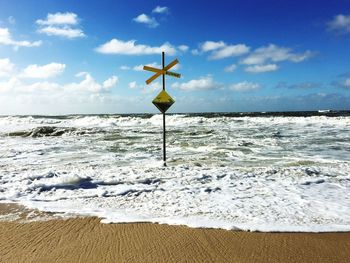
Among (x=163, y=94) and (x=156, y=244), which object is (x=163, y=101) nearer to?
(x=163, y=94)

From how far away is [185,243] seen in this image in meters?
4.25

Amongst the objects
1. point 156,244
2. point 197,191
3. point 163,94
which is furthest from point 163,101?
point 156,244

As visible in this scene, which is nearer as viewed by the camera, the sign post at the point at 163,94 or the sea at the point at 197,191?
the sea at the point at 197,191

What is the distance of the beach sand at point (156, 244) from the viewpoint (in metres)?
3.88

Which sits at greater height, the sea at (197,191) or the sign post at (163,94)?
the sign post at (163,94)

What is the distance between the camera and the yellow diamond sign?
10039 mm

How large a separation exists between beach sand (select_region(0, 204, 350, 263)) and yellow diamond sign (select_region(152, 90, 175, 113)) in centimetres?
553

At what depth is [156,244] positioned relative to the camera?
4.23 metres

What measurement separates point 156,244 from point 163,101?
6230 mm

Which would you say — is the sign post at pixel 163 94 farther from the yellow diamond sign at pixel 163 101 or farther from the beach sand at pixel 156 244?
the beach sand at pixel 156 244

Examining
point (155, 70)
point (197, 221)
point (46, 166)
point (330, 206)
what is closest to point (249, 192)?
point (330, 206)

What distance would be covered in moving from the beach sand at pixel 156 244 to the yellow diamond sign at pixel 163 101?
18.1ft

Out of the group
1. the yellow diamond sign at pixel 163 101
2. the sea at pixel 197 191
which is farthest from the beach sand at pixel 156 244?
the yellow diamond sign at pixel 163 101

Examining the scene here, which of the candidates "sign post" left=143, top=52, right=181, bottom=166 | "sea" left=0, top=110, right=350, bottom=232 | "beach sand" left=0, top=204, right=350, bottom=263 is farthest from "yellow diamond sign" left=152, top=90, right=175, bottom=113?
"beach sand" left=0, top=204, right=350, bottom=263
